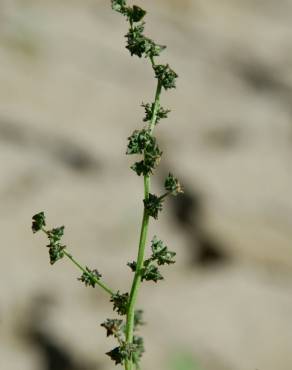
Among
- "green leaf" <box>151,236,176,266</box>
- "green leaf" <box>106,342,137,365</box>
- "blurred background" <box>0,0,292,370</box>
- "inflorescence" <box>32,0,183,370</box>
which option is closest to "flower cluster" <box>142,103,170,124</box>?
"inflorescence" <box>32,0,183,370</box>

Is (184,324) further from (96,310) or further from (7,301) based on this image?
(7,301)

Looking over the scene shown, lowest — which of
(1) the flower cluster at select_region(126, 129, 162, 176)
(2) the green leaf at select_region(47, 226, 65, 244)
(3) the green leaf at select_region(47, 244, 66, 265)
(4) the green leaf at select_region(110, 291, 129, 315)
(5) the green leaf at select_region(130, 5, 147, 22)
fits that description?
(4) the green leaf at select_region(110, 291, 129, 315)

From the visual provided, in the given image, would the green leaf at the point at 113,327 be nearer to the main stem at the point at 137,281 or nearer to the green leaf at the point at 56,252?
the main stem at the point at 137,281

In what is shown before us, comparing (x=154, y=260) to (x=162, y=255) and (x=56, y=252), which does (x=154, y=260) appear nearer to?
(x=162, y=255)

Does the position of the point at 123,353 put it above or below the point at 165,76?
below

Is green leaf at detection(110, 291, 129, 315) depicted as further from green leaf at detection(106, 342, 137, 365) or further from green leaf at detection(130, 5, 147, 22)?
green leaf at detection(130, 5, 147, 22)

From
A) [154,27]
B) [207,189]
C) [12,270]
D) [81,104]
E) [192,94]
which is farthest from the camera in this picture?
[154,27]

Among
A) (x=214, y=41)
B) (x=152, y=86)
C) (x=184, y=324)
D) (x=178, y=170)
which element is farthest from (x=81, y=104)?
(x=184, y=324)

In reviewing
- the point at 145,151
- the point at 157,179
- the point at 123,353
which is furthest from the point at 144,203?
the point at 157,179
